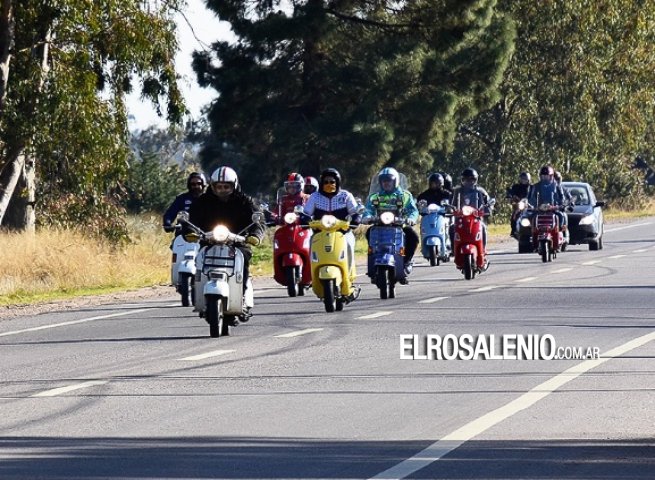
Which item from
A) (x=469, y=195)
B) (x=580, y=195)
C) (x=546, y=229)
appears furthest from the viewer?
(x=580, y=195)

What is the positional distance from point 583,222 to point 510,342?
21.1 metres

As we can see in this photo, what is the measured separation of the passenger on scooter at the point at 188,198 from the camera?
73.4 feet

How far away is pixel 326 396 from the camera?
12516 millimetres

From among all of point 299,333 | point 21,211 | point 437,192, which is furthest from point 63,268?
point 299,333

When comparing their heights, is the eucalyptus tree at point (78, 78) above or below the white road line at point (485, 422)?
above

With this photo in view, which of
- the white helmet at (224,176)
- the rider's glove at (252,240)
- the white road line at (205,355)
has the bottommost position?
the white road line at (205,355)

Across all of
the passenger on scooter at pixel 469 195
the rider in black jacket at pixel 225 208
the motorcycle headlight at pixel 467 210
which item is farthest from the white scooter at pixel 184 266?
the passenger on scooter at pixel 469 195

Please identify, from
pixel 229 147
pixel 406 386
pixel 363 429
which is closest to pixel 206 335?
pixel 406 386

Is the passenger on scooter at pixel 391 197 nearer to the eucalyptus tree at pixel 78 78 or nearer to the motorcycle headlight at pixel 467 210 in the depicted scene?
the motorcycle headlight at pixel 467 210

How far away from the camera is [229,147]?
60031mm

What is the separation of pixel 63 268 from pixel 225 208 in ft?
40.4

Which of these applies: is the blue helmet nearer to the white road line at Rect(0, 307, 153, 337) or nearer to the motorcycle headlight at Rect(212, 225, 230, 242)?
the white road line at Rect(0, 307, 153, 337)

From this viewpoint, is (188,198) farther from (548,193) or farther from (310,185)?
(548,193)

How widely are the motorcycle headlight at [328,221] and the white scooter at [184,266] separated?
1859 millimetres
